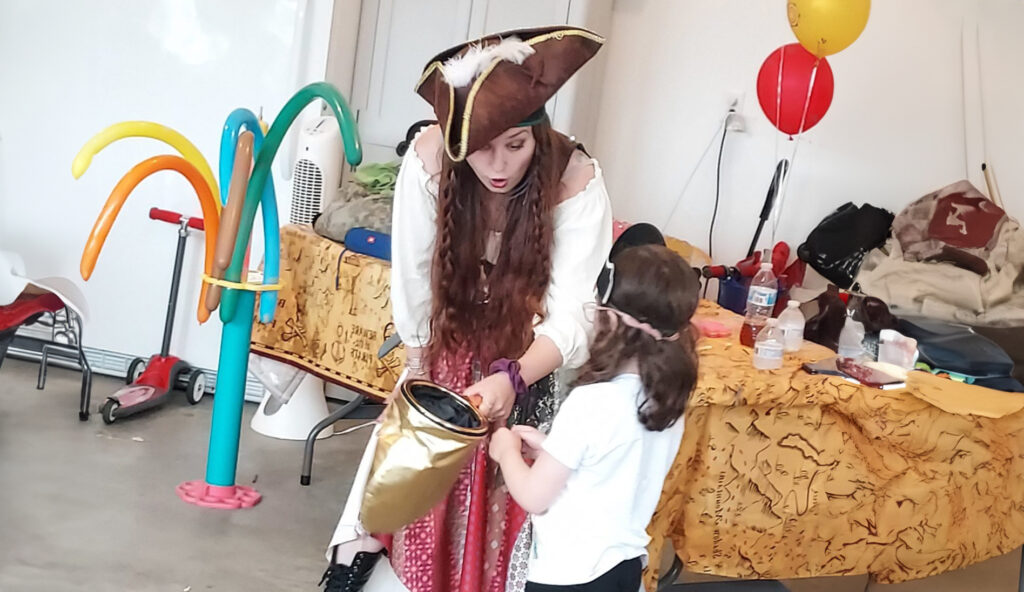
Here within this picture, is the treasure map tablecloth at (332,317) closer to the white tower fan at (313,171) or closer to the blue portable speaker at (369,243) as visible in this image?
the blue portable speaker at (369,243)

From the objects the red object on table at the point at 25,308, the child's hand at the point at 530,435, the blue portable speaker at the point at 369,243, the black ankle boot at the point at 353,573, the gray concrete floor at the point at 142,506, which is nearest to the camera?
the child's hand at the point at 530,435

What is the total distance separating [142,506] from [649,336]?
175 centimetres

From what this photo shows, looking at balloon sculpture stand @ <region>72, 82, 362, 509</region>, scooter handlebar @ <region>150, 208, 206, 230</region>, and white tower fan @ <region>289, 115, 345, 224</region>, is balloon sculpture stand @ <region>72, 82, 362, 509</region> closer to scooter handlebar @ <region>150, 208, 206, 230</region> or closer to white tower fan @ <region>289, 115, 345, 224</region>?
white tower fan @ <region>289, 115, 345, 224</region>

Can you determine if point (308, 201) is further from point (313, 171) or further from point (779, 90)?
point (779, 90)

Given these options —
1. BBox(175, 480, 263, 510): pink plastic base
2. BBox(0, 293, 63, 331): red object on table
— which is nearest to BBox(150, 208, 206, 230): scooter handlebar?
BBox(0, 293, 63, 331): red object on table

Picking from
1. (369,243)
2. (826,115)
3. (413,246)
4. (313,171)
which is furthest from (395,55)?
(413,246)

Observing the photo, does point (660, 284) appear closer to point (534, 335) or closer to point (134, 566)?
point (534, 335)

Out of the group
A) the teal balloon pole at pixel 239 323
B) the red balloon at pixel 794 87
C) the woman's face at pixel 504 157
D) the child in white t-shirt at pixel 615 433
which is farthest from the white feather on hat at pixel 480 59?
the red balloon at pixel 794 87

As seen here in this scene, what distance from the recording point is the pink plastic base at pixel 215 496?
278 cm

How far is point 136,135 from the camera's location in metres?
2.45

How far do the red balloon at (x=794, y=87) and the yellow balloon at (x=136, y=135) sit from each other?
197cm

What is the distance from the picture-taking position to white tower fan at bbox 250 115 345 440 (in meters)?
3.37

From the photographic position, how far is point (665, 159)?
4.34m

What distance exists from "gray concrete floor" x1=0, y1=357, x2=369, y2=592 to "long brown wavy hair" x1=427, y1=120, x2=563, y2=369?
99 cm
